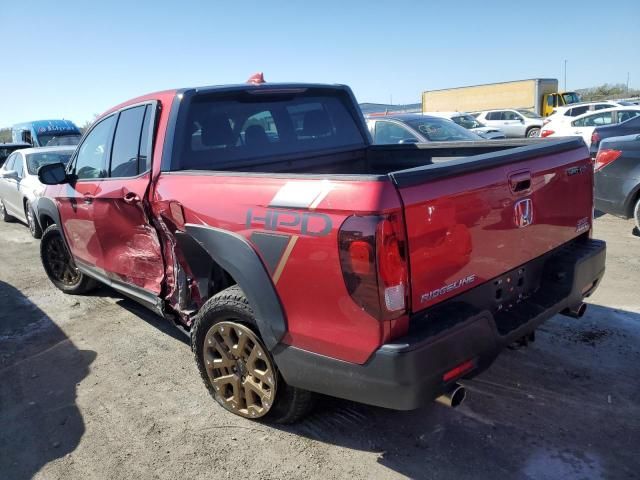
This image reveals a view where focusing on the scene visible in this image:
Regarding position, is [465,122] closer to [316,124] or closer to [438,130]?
[438,130]

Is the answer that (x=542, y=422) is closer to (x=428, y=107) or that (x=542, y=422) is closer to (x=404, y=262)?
(x=404, y=262)

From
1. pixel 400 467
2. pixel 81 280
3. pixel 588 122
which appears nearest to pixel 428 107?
pixel 588 122

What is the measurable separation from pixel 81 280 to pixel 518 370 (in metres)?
4.35

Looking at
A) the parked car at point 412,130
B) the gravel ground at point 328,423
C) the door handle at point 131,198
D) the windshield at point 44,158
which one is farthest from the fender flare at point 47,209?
the parked car at point 412,130

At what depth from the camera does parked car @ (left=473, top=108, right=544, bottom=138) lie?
2342 cm

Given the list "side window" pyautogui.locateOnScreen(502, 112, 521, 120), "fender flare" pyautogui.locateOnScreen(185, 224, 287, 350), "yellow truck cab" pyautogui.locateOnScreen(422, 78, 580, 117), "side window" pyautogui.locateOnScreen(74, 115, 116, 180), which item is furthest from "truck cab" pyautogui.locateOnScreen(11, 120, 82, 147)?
"yellow truck cab" pyautogui.locateOnScreen(422, 78, 580, 117)

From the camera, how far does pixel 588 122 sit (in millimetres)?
→ 17047

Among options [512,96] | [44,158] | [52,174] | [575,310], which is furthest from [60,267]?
[512,96]

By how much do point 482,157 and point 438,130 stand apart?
22.5ft

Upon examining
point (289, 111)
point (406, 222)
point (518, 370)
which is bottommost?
point (518, 370)

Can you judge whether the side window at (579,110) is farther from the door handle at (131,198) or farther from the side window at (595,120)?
the door handle at (131,198)

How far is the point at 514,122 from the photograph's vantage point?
23953mm

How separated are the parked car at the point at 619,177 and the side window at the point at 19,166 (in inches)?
363

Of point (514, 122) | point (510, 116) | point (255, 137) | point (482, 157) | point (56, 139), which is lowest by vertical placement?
point (514, 122)
